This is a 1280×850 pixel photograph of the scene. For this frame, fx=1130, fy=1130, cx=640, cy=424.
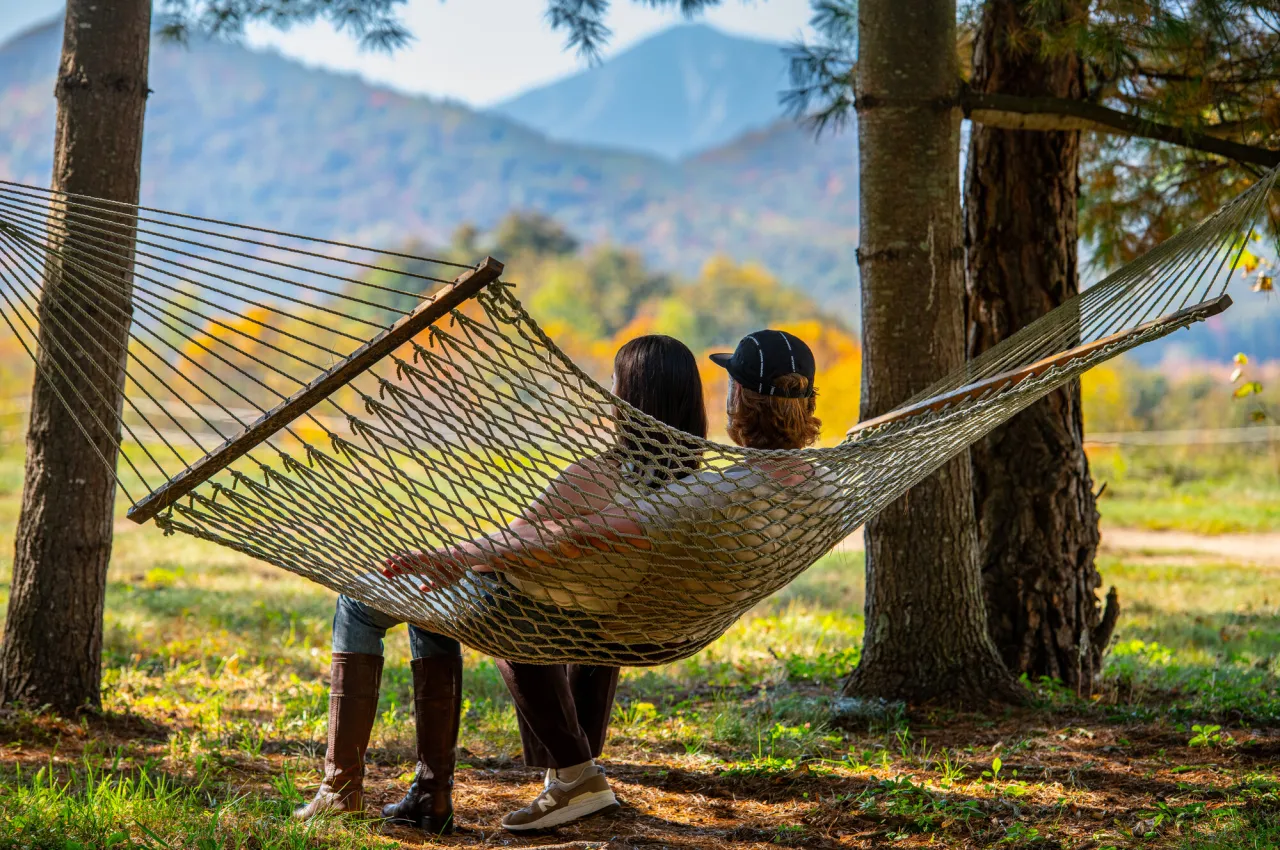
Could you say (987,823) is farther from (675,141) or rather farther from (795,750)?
(675,141)

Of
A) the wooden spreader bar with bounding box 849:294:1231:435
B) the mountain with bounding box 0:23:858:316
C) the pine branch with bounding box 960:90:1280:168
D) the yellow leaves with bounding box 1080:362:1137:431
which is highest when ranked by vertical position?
the mountain with bounding box 0:23:858:316

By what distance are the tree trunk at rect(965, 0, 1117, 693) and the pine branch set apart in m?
0.25

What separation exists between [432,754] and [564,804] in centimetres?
24

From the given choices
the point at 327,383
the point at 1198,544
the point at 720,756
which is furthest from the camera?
the point at 1198,544

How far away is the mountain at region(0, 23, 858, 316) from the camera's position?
69312mm

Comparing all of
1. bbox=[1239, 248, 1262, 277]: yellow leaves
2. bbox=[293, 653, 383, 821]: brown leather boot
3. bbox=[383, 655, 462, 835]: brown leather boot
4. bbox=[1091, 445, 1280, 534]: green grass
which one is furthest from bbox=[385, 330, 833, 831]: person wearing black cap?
bbox=[1091, 445, 1280, 534]: green grass

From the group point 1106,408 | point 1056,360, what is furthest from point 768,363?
point 1106,408

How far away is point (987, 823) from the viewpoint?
5.98ft

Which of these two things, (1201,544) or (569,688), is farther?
(1201,544)

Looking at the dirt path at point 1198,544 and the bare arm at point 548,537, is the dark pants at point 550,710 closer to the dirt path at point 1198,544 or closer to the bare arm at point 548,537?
the bare arm at point 548,537

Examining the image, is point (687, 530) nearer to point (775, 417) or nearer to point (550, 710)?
point (775, 417)

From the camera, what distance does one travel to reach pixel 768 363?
1873mm

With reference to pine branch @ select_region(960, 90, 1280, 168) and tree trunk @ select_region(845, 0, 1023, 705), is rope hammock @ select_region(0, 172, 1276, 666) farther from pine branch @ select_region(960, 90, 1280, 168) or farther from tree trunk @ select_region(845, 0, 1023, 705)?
pine branch @ select_region(960, 90, 1280, 168)

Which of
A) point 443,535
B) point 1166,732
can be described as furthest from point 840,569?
point 443,535
